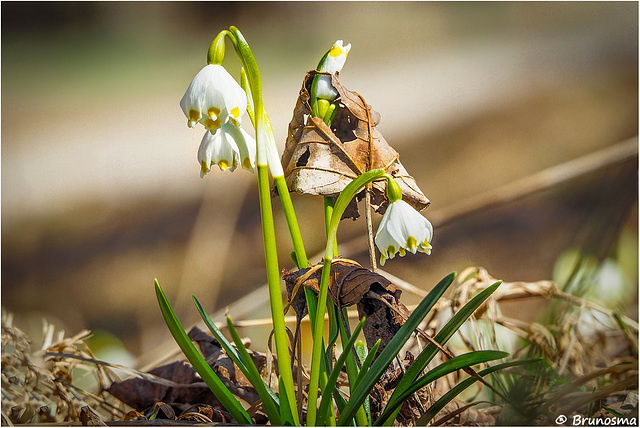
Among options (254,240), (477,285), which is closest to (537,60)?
(477,285)

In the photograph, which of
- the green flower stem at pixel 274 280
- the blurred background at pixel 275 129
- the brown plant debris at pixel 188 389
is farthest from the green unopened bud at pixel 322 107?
the blurred background at pixel 275 129

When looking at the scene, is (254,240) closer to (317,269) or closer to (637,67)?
(317,269)

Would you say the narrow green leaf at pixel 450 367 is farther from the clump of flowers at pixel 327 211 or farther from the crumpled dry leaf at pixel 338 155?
the crumpled dry leaf at pixel 338 155

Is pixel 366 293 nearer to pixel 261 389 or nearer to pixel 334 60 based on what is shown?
pixel 261 389

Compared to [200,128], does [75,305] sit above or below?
below

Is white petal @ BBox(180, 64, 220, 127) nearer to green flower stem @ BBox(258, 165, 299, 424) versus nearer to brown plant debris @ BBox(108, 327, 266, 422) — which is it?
green flower stem @ BBox(258, 165, 299, 424)
